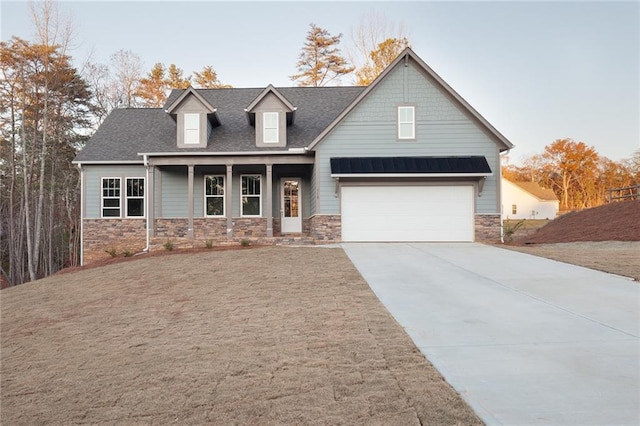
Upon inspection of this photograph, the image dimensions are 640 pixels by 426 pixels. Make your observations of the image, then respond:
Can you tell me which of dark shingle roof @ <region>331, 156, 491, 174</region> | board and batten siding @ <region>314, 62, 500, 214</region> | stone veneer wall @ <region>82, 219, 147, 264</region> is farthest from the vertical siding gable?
stone veneer wall @ <region>82, 219, 147, 264</region>

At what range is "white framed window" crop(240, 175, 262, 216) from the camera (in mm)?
18344

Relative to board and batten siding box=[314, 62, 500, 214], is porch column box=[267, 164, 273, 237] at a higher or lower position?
lower

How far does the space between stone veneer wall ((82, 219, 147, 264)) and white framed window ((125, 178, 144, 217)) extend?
1.29 feet

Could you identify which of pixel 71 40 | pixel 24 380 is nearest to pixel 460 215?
pixel 24 380

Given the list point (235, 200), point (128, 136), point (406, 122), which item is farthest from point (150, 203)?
point (406, 122)

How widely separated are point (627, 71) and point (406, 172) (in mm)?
14090

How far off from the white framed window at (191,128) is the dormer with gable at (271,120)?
214 cm

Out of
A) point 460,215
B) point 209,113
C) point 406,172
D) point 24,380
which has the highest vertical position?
point 209,113

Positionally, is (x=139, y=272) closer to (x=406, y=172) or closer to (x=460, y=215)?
(x=406, y=172)

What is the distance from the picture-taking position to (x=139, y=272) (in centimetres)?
1116

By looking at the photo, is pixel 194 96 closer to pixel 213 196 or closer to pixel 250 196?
pixel 213 196

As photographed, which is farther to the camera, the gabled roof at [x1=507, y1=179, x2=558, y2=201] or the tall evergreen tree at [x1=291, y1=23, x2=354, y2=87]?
the gabled roof at [x1=507, y1=179, x2=558, y2=201]

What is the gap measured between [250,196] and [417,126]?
24.0 feet

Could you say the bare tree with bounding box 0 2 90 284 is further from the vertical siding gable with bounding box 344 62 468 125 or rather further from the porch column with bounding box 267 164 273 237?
the vertical siding gable with bounding box 344 62 468 125
